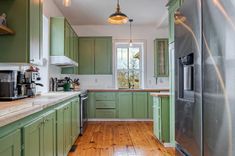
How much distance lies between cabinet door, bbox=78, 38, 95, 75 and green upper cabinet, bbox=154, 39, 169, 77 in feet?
5.93

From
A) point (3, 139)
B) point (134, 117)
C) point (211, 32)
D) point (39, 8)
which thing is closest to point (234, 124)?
point (211, 32)

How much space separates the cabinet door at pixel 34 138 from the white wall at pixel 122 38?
487 cm

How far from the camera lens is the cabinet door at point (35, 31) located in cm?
268

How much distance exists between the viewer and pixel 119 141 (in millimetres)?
4336

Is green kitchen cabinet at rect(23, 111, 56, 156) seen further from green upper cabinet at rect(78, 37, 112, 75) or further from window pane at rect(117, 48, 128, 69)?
window pane at rect(117, 48, 128, 69)

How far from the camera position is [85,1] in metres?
4.75

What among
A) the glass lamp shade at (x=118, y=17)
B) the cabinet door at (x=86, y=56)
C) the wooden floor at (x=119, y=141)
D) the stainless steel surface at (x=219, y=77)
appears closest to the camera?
the stainless steel surface at (x=219, y=77)

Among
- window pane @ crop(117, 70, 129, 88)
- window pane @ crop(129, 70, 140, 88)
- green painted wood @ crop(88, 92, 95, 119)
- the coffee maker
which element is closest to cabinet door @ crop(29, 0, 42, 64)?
the coffee maker

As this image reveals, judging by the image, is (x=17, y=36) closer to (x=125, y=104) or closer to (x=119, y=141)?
(x=119, y=141)

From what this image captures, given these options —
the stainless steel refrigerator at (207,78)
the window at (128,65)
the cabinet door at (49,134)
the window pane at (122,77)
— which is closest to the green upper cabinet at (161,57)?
the window at (128,65)

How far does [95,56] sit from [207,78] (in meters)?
5.46

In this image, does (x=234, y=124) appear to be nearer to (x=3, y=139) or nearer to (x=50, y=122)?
(x=3, y=139)

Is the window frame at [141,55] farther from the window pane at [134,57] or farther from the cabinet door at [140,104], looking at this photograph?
the cabinet door at [140,104]

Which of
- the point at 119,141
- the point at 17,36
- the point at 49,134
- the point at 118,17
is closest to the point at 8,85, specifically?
the point at 17,36
